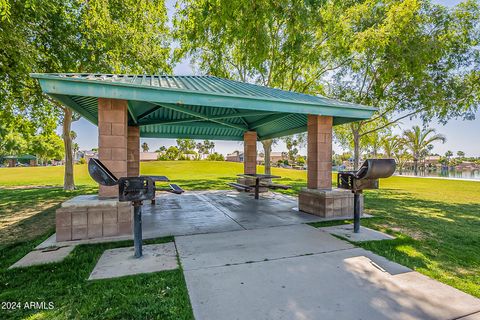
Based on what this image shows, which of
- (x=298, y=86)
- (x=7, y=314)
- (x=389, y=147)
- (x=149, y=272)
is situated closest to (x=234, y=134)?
(x=298, y=86)

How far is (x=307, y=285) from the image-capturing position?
2881mm

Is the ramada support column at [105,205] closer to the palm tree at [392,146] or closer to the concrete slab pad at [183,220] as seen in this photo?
the concrete slab pad at [183,220]

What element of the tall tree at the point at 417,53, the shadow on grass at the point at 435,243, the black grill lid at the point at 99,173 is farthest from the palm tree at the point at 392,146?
the black grill lid at the point at 99,173

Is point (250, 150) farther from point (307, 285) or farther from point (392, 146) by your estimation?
point (392, 146)

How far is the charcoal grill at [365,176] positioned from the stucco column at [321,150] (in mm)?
1313

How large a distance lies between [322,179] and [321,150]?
861 mm

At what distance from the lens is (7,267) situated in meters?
3.48

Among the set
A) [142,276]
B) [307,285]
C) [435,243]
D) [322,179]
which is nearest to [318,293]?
[307,285]

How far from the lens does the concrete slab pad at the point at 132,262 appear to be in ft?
10.6

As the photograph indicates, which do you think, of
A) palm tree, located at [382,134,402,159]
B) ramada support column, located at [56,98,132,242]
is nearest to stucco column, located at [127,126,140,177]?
ramada support column, located at [56,98,132,242]

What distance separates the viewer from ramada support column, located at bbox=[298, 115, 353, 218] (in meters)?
6.46

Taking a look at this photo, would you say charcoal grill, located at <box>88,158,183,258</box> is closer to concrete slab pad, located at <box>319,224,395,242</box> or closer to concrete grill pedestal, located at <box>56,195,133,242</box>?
concrete grill pedestal, located at <box>56,195,133,242</box>

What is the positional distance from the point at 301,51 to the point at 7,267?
520 inches

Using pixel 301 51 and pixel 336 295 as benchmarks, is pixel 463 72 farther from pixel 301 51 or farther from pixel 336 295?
pixel 336 295
